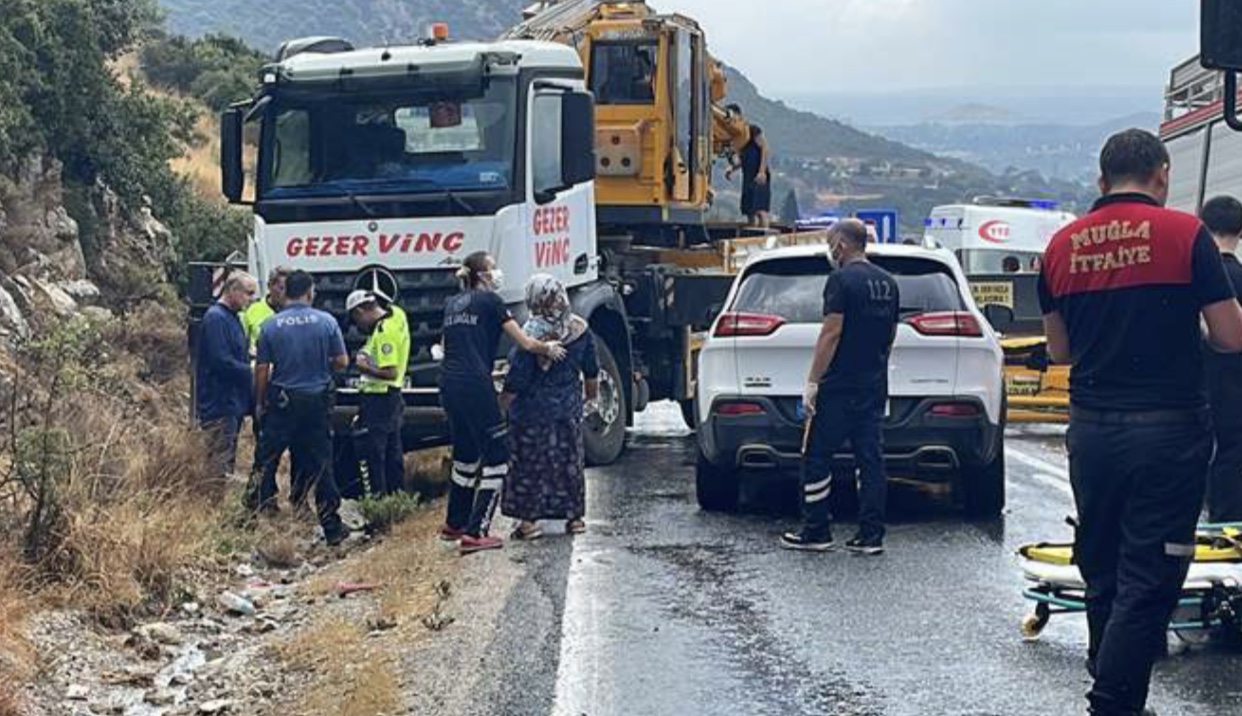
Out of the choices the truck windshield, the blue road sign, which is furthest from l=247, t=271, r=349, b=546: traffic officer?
the blue road sign

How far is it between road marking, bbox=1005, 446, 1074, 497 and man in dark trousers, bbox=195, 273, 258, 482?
5.65 m

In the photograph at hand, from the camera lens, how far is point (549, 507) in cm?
1095

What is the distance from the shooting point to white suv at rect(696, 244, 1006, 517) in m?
11.1

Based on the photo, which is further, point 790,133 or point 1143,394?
point 790,133

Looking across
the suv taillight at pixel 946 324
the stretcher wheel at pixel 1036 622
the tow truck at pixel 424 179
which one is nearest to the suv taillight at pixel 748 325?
the suv taillight at pixel 946 324

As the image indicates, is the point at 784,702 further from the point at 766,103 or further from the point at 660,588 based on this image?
the point at 766,103

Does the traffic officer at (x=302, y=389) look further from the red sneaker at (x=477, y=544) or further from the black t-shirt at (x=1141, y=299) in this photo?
the black t-shirt at (x=1141, y=299)

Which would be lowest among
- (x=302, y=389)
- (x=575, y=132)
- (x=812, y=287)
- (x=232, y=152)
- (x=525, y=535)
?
(x=525, y=535)

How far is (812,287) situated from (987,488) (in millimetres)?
1609

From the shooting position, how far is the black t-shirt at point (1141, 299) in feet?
20.0

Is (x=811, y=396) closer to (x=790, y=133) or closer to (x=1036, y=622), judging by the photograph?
(x=1036, y=622)

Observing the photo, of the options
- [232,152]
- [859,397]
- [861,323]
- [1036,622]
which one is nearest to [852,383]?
[859,397]

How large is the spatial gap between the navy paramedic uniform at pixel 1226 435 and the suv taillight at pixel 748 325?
2878mm

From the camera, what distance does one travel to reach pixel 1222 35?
19.5 ft
